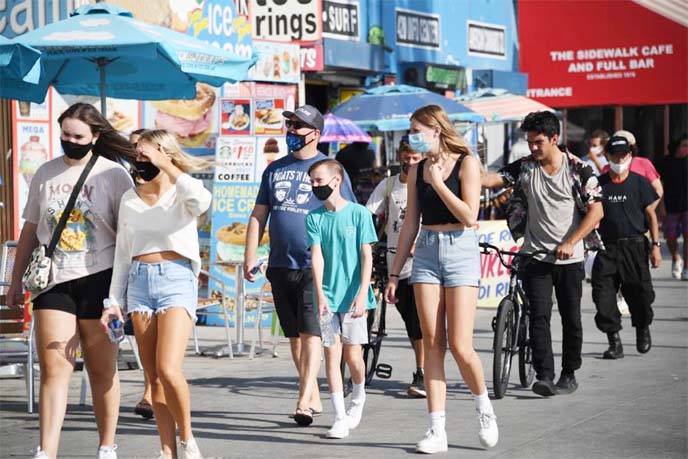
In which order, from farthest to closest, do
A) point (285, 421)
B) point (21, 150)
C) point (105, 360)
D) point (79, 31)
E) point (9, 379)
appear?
point (21, 150) → point (9, 379) → point (79, 31) → point (285, 421) → point (105, 360)

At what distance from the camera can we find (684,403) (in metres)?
8.97

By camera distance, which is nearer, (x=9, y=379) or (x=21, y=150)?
(x=9, y=379)

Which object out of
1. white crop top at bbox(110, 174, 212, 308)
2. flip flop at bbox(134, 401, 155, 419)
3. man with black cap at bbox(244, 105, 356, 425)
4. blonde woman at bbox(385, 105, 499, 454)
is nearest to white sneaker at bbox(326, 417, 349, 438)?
man with black cap at bbox(244, 105, 356, 425)

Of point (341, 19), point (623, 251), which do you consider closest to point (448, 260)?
point (623, 251)

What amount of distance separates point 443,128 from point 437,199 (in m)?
0.41

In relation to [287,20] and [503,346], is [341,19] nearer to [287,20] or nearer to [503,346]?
[287,20]

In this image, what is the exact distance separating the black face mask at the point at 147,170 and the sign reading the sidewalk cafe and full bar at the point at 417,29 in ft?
56.3

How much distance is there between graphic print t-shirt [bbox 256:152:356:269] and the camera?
857 centimetres

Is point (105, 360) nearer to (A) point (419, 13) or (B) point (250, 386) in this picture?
→ (B) point (250, 386)

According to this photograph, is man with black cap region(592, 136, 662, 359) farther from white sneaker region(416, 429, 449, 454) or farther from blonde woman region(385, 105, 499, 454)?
white sneaker region(416, 429, 449, 454)

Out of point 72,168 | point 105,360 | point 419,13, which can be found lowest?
point 105,360

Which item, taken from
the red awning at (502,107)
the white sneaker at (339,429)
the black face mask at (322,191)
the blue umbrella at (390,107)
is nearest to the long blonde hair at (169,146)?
the black face mask at (322,191)

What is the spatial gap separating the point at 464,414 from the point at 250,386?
6.96 feet

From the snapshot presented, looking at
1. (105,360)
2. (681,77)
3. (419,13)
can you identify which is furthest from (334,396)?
(681,77)
